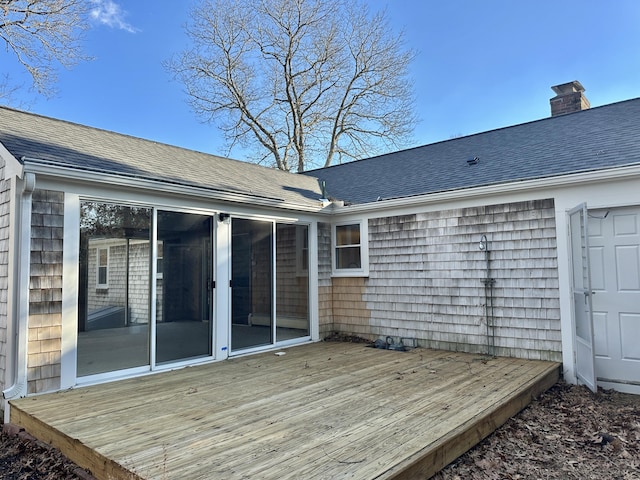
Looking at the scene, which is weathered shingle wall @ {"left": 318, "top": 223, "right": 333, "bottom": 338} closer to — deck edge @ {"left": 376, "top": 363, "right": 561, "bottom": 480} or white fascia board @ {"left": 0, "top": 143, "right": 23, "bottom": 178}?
deck edge @ {"left": 376, "top": 363, "right": 561, "bottom": 480}

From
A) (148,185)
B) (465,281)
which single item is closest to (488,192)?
(465,281)

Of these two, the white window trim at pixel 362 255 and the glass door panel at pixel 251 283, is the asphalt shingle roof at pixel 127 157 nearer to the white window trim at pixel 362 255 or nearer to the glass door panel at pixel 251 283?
the glass door panel at pixel 251 283

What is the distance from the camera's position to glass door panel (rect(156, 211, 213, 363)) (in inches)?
191

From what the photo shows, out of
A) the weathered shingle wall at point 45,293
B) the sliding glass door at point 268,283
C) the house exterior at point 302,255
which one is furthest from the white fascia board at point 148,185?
the sliding glass door at point 268,283

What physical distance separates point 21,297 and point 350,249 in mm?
4685

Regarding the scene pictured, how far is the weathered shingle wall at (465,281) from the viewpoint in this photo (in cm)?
518

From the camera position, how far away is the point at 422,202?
6.11m

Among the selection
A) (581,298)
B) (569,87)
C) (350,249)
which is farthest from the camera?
(569,87)

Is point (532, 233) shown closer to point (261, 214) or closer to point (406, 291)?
point (406, 291)

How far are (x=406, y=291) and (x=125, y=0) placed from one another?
12.8 meters

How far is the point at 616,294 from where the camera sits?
4.62 m

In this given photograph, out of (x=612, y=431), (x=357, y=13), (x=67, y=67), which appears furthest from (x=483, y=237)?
(x=357, y=13)

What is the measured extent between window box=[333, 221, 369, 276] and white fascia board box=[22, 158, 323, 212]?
3.51 feet

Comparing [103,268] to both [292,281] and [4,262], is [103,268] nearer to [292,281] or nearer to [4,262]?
[4,262]
